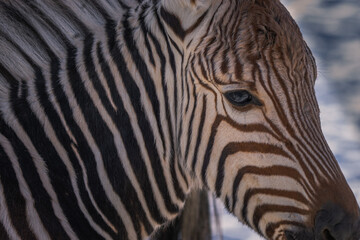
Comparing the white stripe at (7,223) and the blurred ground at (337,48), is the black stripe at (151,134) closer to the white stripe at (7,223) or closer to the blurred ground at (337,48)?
the white stripe at (7,223)

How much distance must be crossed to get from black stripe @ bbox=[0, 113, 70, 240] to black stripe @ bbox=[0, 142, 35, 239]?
2.9 inches

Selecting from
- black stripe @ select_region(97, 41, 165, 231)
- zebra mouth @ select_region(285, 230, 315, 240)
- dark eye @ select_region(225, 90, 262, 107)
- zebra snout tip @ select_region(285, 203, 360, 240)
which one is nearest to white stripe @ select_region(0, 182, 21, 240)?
black stripe @ select_region(97, 41, 165, 231)

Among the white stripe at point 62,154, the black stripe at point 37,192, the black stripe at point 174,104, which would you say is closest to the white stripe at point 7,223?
the black stripe at point 37,192

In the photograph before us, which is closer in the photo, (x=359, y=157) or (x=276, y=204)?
(x=276, y=204)

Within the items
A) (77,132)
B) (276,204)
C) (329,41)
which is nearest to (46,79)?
(77,132)

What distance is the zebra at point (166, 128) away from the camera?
367 centimetres

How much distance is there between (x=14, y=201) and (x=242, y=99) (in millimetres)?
1462

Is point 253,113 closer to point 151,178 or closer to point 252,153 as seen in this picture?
point 252,153

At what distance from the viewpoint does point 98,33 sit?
4391 millimetres

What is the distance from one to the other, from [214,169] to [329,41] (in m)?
2.75

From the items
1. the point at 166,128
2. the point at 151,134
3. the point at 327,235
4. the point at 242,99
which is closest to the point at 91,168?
the point at 151,134

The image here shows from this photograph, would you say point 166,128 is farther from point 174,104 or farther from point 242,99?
point 242,99

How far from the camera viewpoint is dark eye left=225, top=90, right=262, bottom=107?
146 inches

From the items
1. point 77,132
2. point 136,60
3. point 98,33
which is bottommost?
point 77,132
